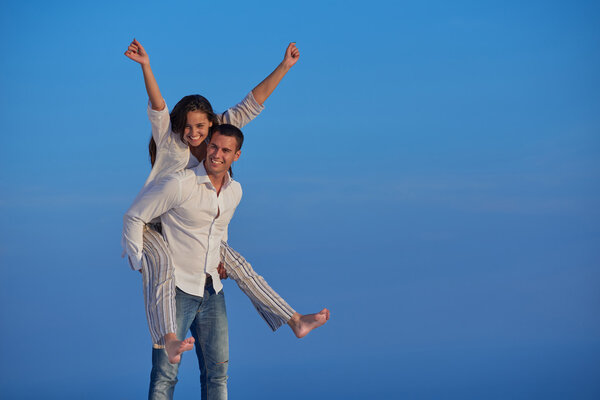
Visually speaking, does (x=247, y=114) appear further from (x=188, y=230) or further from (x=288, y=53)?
(x=188, y=230)

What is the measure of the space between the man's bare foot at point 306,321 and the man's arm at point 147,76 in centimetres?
127

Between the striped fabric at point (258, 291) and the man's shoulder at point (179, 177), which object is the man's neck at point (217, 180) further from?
the striped fabric at point (258, 291)

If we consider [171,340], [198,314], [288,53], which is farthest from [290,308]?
[288,53]

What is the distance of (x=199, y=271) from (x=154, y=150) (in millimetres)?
655

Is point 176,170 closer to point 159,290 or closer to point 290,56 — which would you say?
point 159,290

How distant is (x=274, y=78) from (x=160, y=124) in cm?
68

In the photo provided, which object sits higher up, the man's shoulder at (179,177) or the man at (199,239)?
the man's shoulder at (179,177)

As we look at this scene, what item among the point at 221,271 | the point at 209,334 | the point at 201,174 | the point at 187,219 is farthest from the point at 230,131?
the point at 209,334

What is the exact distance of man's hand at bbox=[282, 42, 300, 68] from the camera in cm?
402

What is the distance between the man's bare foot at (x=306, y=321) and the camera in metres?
3.88

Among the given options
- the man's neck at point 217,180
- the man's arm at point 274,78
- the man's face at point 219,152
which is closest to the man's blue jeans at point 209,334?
the man's neck at point 217,180

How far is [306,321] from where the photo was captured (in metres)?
3.91

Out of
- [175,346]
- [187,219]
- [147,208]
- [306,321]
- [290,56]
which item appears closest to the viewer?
[175,346]

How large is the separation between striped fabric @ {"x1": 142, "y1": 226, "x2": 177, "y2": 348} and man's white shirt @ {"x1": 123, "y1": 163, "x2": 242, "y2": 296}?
0.05 metres
